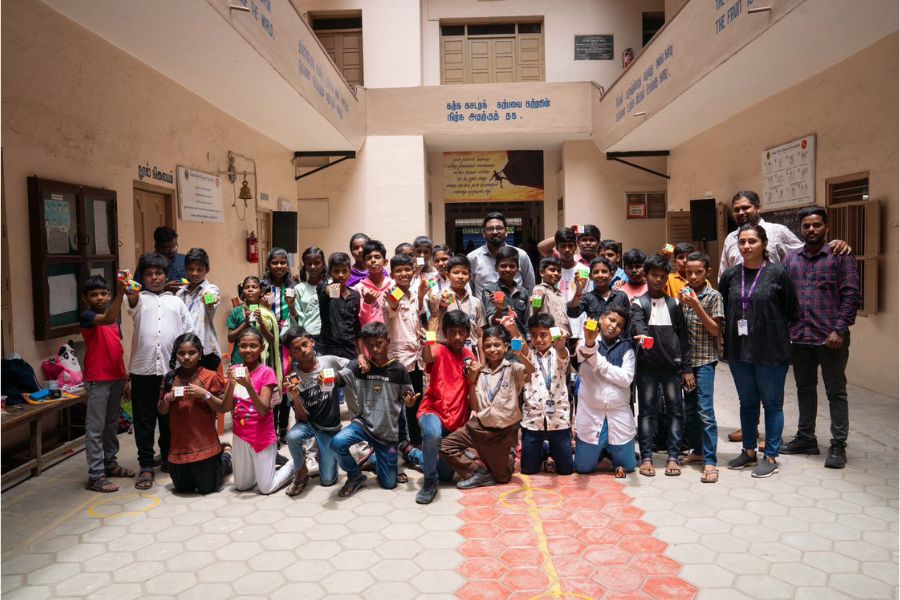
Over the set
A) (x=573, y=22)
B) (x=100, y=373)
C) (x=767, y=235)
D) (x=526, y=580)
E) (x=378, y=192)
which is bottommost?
(x=526, y=580)

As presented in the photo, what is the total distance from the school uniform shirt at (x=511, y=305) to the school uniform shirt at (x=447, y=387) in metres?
0.53

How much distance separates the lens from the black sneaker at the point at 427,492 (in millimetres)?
3871

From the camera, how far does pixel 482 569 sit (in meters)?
3.07

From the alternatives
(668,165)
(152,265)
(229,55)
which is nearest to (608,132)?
(668,165)

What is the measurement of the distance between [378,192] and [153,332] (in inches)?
327

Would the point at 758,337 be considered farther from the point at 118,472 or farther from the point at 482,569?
the point at 118,472

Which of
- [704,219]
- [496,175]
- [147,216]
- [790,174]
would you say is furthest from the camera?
[496,175]

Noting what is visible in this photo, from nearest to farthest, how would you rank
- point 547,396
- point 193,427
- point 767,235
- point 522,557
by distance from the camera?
point 522,557, point 193,427, point 547,396, point 767,235

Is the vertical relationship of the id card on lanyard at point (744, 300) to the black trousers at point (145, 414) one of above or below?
above

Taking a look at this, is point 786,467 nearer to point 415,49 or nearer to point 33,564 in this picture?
point 33,564

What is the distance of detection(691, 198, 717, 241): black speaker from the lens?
32.0 ft

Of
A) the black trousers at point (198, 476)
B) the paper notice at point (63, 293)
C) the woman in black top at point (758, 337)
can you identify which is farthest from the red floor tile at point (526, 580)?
the paper notice at point (63, 293)

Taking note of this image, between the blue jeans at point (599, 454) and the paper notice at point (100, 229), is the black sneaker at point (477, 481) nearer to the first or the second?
the blue jeans at point (599, 454)

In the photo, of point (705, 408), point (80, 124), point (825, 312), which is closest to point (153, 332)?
point (80, 124)
